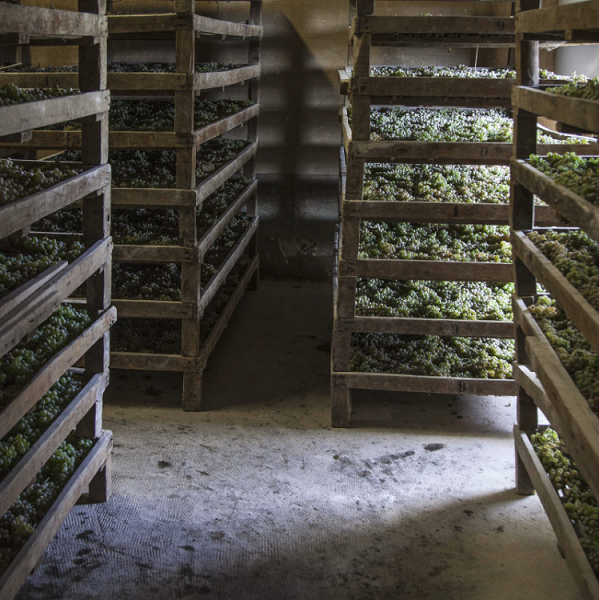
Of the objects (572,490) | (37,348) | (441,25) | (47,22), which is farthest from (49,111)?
(572,490)

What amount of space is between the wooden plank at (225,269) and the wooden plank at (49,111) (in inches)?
89.5

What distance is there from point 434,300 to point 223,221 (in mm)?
2110

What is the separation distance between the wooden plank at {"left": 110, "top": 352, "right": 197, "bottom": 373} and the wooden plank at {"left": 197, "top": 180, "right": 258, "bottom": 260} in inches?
33.9

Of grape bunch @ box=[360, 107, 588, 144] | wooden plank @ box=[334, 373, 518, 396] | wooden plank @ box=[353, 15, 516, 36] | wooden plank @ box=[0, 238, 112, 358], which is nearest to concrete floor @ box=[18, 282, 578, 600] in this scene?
wooden plank @ box=[334, 373, 518, 396]

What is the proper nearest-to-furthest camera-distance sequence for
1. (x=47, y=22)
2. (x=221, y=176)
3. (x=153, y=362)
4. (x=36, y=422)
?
(x=47, y=22), (x=36, y=422), (x=153, y=362), (x=221, y=176)

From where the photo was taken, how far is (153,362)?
18.7 ft

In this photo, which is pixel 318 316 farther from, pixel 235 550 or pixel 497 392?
pixel 235 550

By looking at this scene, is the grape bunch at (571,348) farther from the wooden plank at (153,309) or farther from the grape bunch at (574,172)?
the wooden plank at (153,309)

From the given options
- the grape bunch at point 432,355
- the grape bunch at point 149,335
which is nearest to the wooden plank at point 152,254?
the grape bunch at point 149,335

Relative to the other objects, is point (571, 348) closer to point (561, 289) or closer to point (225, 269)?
point (561, 289)

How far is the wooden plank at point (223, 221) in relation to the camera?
18.6 ft

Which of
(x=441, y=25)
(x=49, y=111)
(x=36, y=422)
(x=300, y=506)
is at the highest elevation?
(x=441, y=25)

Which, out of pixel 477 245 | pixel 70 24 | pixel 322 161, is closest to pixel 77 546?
pixel 70 24

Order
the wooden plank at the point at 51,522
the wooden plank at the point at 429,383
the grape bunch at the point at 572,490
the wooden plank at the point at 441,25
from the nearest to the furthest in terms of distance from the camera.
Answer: the wooden plank at the point at 51,522, the grape bunch at the point at 572,490, the wooden plank at the point at 441,25, the wooden plank at the point at 429,383
